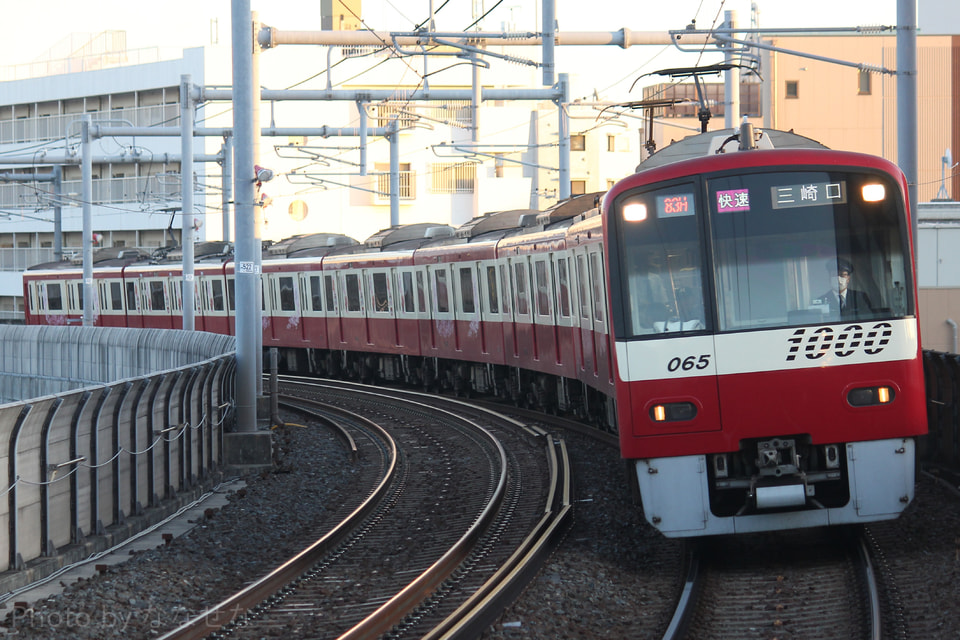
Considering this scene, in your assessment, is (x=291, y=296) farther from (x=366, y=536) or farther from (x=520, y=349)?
(x=366, y=536)

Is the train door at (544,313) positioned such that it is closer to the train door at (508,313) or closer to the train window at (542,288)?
the train window at (542,288)

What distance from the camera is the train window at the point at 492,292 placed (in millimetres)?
19750

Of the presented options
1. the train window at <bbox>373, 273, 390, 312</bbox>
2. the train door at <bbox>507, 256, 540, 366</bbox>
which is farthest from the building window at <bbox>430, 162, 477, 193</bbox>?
the train door at <bbox>507, 256, 540, 366</bbox>

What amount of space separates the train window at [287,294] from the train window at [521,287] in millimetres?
11019

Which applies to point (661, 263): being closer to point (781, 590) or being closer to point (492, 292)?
point (781, 590)

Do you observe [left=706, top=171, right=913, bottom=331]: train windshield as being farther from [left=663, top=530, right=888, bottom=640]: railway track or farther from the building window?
the building window

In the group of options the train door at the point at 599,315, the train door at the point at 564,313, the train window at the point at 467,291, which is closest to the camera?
the train door at the point at 599,315

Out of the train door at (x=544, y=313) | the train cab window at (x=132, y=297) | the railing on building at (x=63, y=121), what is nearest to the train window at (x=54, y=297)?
the train cab window at (x=132, y=297)

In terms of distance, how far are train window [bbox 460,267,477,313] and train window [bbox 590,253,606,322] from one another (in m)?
7.74

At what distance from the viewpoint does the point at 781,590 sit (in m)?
7.95

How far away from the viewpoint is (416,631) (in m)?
7.38

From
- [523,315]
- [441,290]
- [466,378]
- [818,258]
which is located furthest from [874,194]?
[466,378]

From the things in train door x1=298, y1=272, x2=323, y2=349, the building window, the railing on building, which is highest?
the railing on building

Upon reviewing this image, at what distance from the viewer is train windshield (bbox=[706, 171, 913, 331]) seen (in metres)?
8.37
